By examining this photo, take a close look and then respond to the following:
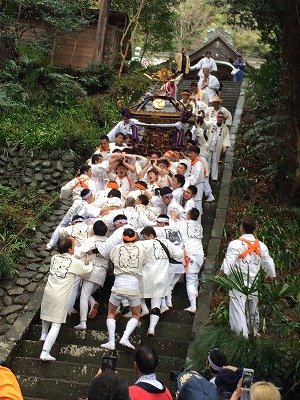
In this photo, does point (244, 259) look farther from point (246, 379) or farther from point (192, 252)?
point (246, 379)

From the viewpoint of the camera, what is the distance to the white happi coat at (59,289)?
29.2 ft

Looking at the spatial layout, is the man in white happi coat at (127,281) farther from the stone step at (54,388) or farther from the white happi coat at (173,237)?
the white happi coat at (173,237)

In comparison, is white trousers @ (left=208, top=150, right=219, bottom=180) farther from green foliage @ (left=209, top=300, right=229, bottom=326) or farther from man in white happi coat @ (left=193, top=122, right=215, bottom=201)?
green foliage @ (left=209, top=300, right=229, bottom=326)

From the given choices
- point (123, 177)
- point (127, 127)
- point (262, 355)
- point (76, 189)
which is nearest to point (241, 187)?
point (127, 127)

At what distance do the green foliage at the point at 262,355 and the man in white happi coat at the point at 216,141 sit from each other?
690 centimetres

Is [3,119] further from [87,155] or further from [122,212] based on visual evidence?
[122,212]

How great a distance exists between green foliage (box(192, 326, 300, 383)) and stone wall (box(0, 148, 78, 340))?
11.9 feet

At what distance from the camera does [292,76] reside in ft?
46.0

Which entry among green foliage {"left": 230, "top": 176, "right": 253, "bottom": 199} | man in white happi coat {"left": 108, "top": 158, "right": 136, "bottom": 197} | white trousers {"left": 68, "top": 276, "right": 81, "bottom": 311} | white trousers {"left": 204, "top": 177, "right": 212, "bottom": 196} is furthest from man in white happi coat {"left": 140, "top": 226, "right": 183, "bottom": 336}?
green foliage {"left": 230, "top": 176, "right": 253, "bottom": 199}

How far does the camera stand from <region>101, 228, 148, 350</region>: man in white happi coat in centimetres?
887

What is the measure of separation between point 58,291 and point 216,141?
664 centimetres

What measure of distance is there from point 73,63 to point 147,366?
59.9ft

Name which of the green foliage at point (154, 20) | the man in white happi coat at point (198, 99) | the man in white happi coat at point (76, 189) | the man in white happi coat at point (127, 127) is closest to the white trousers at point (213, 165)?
the man in white happi coat at point (198, 99)

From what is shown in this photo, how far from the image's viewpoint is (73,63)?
22984mm
